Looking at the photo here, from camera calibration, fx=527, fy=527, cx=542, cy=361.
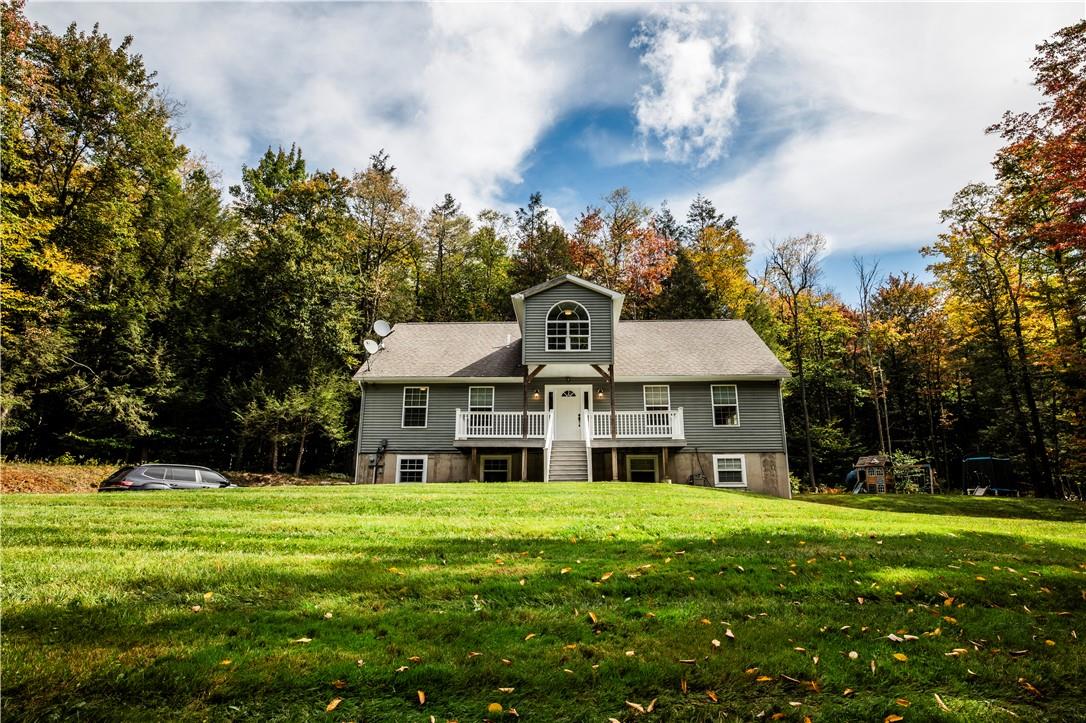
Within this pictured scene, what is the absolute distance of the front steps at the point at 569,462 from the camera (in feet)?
56.0

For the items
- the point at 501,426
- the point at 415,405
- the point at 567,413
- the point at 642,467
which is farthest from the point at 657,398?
the point at 415,405

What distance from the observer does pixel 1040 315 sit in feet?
77.2

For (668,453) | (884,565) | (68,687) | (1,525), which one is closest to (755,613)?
(884,565)

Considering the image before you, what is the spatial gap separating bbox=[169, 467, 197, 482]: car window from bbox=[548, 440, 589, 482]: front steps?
1042 cm

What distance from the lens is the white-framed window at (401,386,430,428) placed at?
64.4 feet

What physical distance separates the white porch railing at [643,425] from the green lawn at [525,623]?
10.4 m

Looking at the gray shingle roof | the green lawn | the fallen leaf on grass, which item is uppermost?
the gray shingle roof

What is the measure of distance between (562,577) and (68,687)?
3.55 m

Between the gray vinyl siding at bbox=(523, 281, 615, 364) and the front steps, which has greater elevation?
the gray vinyl siding at bbox=(523, 281, 615, 364)

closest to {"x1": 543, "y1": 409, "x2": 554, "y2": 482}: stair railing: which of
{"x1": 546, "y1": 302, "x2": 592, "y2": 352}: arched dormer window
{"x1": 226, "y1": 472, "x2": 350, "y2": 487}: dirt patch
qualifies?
{"x1": 546, "y1": 302, "x2": 592, "y2": 352}: arched dormer window

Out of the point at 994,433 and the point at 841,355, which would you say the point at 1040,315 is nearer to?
the point at 994,433

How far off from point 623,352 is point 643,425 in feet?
12.9

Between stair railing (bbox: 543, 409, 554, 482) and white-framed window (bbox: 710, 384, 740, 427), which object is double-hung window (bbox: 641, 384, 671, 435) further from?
stair railing (bbox: 543, 409, 554, 482)

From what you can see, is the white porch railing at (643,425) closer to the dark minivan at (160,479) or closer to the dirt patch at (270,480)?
the dirt patch at (270,480)
